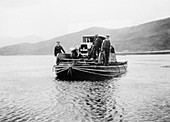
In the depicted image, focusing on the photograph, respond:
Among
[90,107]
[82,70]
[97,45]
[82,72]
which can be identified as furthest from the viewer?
[97,45]

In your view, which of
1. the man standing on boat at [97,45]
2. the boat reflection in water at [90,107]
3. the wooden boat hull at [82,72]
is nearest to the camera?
the boat reflection in water at [90,107]

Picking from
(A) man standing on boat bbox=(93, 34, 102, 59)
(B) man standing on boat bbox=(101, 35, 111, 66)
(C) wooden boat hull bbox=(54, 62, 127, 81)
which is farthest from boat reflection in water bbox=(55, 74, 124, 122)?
(A) man standing on boat bbox=(93, 34, 102, 59)

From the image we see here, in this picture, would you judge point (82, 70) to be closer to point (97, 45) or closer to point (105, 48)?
point (105, 48)

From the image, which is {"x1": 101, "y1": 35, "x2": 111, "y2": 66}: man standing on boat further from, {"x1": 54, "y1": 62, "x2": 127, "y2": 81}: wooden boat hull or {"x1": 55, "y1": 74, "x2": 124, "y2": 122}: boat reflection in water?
{"x1": 55, "y1": 74, "x2": 124, "y2": 122}: boat reflection in water

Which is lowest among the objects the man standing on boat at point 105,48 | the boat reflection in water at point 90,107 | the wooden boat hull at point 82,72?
the boat reflection in water at point 90,107

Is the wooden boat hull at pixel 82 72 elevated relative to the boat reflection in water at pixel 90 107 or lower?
elevated

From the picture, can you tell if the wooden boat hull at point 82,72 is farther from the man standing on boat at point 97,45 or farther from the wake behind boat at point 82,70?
the man standing on boat at point 97,45

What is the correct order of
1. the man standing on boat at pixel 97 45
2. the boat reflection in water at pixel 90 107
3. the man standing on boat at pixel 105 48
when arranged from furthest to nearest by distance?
the man standing on boat at pixel 97 45 → the man standing on boat at pixel 105 48 → the boat reflection in water at pixel 90 107

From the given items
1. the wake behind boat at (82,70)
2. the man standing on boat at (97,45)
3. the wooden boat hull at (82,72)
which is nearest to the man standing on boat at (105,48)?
the wake behind boat at (82,70)

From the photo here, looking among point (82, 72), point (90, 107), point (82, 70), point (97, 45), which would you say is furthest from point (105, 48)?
point (90, 107)

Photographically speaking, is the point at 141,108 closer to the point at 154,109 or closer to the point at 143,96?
the point at 154,109

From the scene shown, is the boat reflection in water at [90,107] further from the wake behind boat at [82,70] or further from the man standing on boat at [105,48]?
the man standing on boat at [105,48]

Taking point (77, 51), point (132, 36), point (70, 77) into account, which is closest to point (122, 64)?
point (77, 51)

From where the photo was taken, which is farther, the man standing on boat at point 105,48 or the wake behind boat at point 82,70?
the man standing on boat at point 105,48
